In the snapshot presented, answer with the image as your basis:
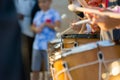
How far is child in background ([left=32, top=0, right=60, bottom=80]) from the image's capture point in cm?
595

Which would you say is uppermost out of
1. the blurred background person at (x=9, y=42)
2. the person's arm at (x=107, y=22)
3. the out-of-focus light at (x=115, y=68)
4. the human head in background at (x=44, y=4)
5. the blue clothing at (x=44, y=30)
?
the human head in background at (x=44, y=4)

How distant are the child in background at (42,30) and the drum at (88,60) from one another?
279 cm

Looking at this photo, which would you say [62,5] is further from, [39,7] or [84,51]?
[84,51]

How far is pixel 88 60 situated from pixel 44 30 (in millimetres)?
2992

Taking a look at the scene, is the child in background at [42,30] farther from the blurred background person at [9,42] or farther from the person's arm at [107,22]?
the blurred background person at [9,42]

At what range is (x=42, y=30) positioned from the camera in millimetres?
5988

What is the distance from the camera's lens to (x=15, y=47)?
139 centimetres

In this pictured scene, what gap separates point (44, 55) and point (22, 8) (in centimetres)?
67

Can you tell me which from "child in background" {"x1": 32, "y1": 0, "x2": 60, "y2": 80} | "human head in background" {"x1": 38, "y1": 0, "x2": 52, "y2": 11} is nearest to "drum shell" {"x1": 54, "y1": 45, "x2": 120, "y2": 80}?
"child in background" {"x1": 32, "y1": 0, "x2": 60, "y2": 80}

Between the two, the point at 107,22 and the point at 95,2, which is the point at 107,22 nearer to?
the point at 107,22

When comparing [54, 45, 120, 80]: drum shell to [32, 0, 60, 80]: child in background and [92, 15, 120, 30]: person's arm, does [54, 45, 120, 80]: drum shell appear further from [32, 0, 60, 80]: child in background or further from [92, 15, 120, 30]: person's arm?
[32, 0, 60, 80]: child in background

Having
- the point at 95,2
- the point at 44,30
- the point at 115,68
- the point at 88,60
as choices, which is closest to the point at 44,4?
the point at 44,30

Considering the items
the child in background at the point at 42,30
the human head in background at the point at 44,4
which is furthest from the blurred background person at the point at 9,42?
the human head in background at the point at 44,4

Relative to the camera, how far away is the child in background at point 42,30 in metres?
5.95
